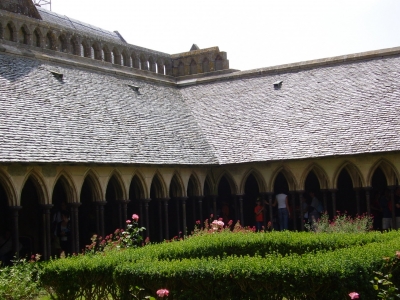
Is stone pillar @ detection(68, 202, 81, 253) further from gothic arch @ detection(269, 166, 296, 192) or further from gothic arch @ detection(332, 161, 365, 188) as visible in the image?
gothic arch @ detection(332, 161, 365, 188)

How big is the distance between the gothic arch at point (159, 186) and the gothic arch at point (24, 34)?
5.80 metres

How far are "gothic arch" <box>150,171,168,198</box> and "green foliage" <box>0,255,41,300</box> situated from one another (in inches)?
273

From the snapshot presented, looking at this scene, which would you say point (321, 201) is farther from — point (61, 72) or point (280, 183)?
point (61, 72)

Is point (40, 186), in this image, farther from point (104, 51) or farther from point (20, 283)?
point (104, 51)

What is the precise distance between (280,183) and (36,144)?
9661mm

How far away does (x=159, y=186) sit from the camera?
65.5 feet

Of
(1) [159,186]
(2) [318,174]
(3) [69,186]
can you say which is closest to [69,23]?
(1) [159,186]

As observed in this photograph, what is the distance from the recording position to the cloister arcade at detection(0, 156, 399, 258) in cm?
1761

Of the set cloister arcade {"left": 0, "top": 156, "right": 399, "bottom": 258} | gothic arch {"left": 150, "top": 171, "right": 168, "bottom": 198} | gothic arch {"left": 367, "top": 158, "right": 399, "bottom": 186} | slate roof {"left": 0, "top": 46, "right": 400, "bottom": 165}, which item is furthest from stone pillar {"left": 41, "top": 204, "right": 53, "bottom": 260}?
gothic arch {"left": 367, "top": 158, "right": 399, "bottom": 186}

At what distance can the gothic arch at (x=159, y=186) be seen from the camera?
1972cm

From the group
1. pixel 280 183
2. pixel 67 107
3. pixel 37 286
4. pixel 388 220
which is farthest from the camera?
pixel 280 183

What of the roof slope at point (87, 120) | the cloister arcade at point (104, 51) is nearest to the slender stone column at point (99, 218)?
the roof slope at point (87, 120)

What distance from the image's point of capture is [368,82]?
2130cm

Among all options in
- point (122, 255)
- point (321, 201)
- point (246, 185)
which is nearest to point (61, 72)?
point (246, 185)
